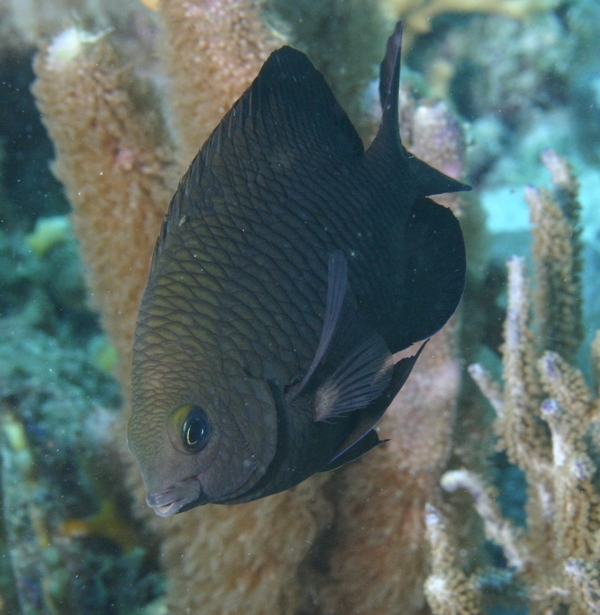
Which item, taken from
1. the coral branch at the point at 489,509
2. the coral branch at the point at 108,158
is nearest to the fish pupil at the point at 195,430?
the coral branch at the point at 108,158

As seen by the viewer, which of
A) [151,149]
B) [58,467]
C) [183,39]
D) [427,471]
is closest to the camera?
[183,39]

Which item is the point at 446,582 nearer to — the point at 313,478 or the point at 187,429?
the point at 313,478

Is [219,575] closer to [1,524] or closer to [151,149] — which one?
[1,524]

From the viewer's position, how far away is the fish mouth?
1.27 m

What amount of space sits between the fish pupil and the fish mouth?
3.5 inches

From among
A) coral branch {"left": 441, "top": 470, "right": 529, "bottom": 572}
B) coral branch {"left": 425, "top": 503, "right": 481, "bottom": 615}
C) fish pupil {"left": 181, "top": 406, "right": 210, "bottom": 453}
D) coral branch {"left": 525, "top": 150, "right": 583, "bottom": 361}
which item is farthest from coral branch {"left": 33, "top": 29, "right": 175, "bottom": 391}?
coral branch {"left": 525, "top": 150, "right": 583, "bottom": 361}

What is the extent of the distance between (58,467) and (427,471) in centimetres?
231

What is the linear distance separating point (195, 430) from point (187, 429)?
2 centimetres

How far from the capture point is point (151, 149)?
104 inches

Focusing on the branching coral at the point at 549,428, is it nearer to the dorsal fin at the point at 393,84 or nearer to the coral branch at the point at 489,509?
the coral branch at the point at 489,509

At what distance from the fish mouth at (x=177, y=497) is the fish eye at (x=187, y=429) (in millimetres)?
84

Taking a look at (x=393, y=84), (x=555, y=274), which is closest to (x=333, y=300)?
(x=393, y=84)

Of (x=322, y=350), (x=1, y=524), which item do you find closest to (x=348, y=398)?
(x=322, y=350)

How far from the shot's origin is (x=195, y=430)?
1280mm
